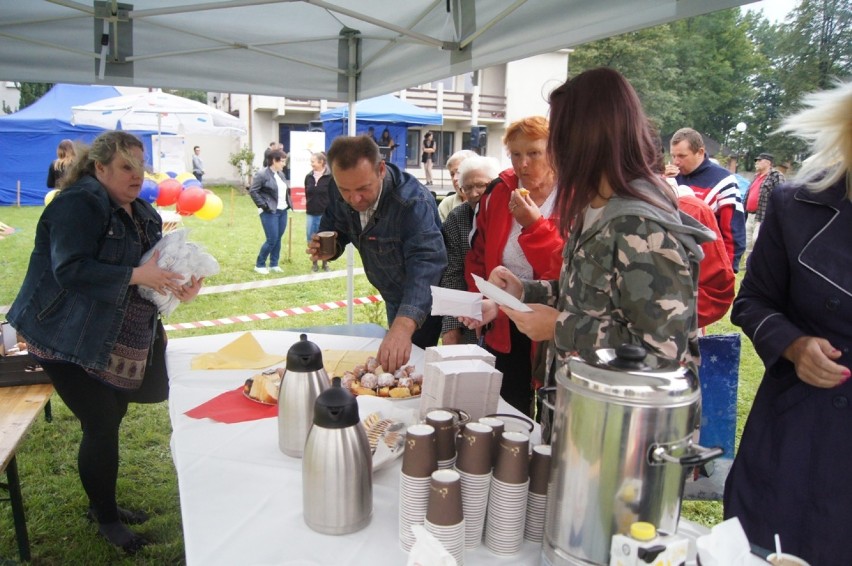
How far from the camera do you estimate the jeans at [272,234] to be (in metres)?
8.36

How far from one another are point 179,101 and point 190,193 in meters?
→ 3.22

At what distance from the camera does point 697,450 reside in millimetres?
913

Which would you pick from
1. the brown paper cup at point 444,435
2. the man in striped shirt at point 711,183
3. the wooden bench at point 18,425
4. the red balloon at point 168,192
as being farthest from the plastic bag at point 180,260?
the red balloon at point 168,192

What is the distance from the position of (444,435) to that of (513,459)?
147 millimetres

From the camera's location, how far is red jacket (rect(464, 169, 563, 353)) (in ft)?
7.54

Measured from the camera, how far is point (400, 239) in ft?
8.60

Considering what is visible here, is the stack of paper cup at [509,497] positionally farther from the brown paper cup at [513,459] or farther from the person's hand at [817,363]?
the person's hand at [817,363]

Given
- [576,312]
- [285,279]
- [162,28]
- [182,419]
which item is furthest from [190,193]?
[576,312]

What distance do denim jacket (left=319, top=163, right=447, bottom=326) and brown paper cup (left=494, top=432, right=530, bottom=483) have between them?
1.09 metres

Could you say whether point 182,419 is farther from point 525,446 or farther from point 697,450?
point 697,450

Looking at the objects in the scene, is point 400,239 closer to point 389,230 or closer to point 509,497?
point 389,230

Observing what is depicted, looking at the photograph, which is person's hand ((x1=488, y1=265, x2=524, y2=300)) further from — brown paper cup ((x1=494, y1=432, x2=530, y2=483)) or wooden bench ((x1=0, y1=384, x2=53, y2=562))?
wooden bench ((x1=0, y1=384, x2=53, y2=562))

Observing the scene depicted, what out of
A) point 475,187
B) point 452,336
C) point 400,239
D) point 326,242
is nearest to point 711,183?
point 475,187

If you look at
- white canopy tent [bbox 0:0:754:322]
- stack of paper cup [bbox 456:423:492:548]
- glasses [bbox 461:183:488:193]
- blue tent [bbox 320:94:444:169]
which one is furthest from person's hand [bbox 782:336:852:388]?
blue tent [bbox 320:94:444:169]
